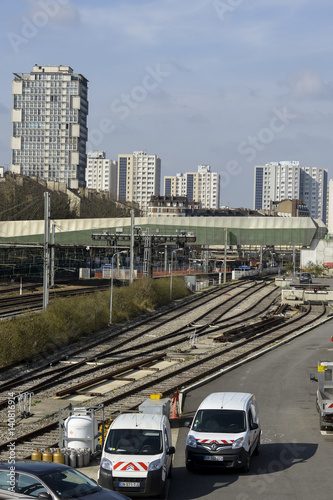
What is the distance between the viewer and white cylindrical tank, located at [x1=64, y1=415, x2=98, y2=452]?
15055 millimetres

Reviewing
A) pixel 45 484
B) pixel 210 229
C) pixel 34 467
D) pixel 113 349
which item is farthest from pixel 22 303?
pixel 45 484

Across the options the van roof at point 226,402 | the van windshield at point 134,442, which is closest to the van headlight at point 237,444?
the van roof at point 226,402

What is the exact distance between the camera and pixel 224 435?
46.5ft

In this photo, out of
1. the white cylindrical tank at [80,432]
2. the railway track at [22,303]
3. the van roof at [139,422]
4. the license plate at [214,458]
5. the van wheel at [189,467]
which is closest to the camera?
the van roof at [139,422]

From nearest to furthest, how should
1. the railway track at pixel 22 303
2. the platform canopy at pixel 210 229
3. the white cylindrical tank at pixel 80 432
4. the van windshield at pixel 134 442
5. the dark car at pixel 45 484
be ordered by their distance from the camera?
the dark car at pixel 45 484, the van windshield at pixel 134 442, the white cylindrical tank at pixel 80 432, the railway track at pixel 22 303, the platform canopy at pixel 210 229

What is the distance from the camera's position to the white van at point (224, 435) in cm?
1380

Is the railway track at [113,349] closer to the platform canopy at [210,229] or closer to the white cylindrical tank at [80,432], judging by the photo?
the white cylindrical tank at [80,432]

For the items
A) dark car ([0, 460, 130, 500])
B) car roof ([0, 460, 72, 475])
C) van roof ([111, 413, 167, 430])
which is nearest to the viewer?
dark car ([0, 460, 130, 500])

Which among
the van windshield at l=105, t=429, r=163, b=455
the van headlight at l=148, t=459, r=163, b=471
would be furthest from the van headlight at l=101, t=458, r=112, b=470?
the van headlight at l=148, t=459, r=163, b=471

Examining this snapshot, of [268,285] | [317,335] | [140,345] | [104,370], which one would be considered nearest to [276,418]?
[104,370]

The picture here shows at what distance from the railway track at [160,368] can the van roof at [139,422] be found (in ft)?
10.4

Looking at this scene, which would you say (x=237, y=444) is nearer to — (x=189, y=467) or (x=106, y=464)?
(x=189, y=467)

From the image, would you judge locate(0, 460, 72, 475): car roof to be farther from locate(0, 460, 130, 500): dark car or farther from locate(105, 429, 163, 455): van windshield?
locate(105, 429, 163, 455): van windshield

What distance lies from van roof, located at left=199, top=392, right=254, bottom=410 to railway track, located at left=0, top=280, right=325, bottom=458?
3.14 meters
